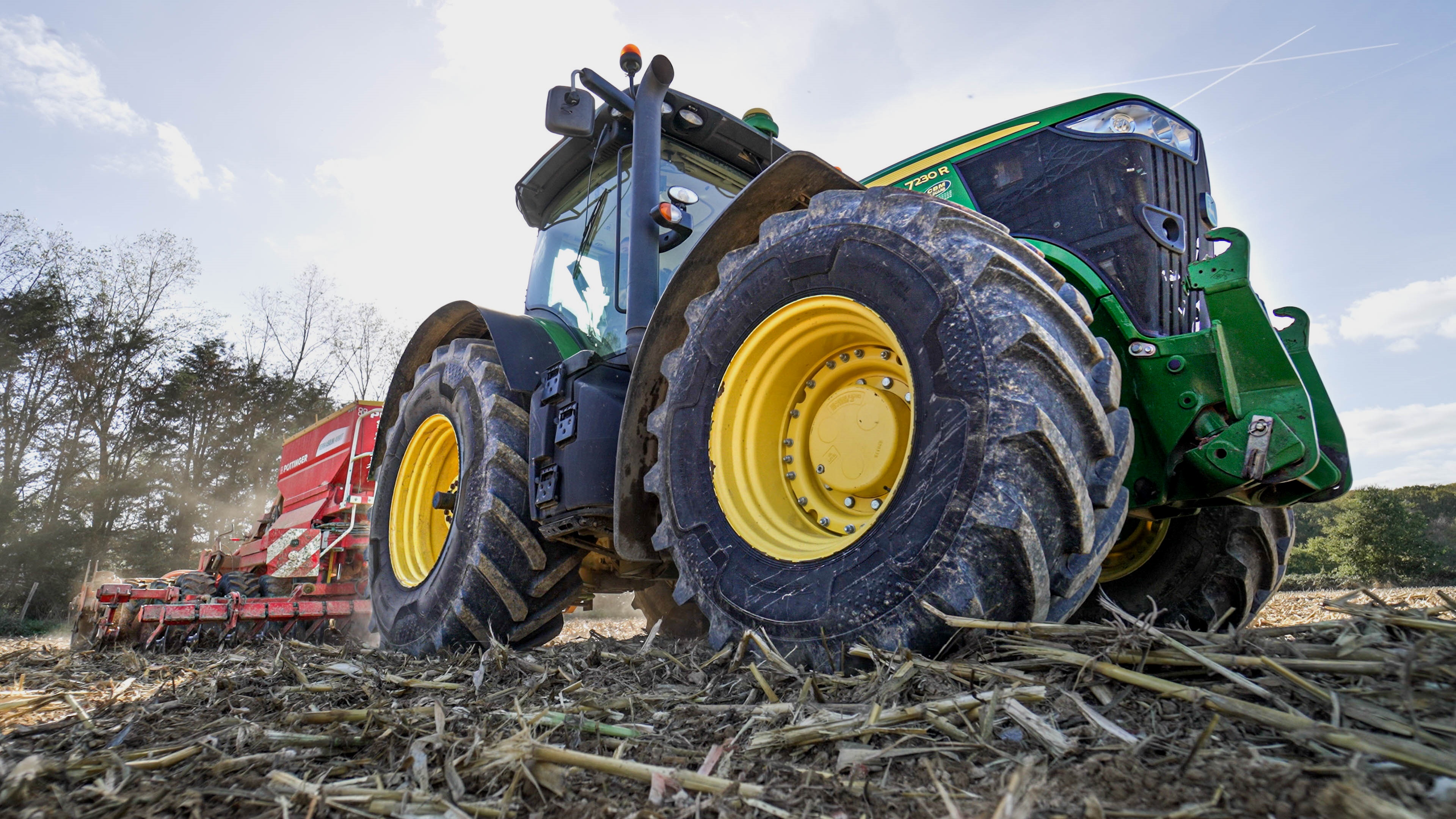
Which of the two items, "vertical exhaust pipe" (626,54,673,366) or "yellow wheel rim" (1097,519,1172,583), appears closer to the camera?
"yellow wheel rim" (1097,519,1172,583)

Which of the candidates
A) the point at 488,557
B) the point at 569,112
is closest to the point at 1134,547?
the point at 488,557

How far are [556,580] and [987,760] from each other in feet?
7.71

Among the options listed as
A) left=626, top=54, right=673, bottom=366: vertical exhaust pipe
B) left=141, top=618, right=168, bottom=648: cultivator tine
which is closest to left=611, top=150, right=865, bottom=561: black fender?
left=626, top=54, right=673, bottom=366: vertical exhaust pipe

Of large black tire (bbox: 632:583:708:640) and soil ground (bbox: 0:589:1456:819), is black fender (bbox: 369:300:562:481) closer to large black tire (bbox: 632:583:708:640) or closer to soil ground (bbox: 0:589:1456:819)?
large black tire (bbox: 632:583:708:640)

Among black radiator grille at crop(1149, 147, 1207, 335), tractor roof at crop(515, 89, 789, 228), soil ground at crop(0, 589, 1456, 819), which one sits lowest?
soil ground at crop(0, 589, 1456, 819)

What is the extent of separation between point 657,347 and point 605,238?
120 centimetres

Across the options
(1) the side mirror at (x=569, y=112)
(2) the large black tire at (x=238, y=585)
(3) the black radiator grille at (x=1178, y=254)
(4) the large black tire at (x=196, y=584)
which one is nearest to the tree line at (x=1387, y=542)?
(3) the black radiator grille at (x=1178, y=254)

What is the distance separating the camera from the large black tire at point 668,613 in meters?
3.60

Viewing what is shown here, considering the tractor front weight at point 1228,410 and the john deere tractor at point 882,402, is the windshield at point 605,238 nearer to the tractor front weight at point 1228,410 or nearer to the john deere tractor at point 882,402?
the john deere tractor at point 882,402

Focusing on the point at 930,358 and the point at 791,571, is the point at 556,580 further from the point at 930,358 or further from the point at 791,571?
the point at 930,358

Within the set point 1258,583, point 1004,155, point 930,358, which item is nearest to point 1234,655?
point 930,358

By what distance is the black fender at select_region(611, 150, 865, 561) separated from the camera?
8.21ft

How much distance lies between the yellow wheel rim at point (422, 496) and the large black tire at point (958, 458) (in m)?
2.23

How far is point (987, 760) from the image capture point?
115 centimetres
